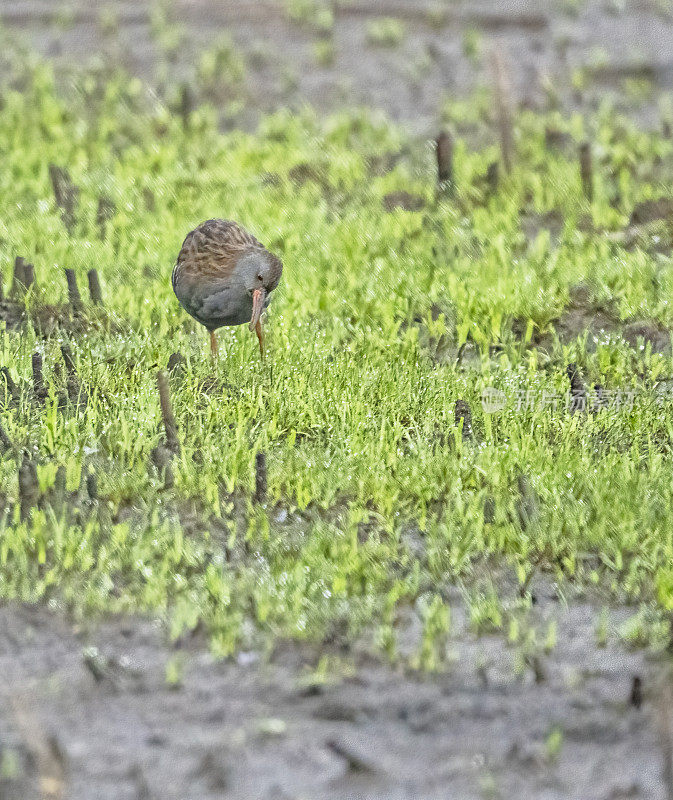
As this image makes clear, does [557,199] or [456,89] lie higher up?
[456,89]

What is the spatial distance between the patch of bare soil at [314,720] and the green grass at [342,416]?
15 cm

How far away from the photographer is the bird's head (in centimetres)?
598

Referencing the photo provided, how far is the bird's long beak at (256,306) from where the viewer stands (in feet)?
19.3

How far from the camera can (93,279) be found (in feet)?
21.0

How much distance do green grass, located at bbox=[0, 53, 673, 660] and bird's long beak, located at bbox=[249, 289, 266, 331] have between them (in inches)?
6.7

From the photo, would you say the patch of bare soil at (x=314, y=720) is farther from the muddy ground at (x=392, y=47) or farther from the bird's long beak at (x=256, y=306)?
the muddy ground at (x=392, y=47)

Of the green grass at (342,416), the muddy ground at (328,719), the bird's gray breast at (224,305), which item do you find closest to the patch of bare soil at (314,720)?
the muddy ground at (328,719)

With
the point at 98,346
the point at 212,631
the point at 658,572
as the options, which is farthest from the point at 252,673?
the point at 98,346

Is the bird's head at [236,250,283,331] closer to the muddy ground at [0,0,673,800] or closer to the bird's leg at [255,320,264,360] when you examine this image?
the bird's leg at [255,320,264,360]

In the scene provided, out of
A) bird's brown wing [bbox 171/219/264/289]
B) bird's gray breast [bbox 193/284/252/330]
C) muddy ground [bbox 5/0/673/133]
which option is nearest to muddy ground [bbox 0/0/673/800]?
bird's gray breast [bbox 193/284/252/330]

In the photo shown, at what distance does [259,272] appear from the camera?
19.8 feet

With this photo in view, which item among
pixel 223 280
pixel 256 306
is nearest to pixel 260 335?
pixel 256 306

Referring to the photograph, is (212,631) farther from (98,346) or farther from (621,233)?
(621,233)

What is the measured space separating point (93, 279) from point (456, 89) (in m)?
5.02
